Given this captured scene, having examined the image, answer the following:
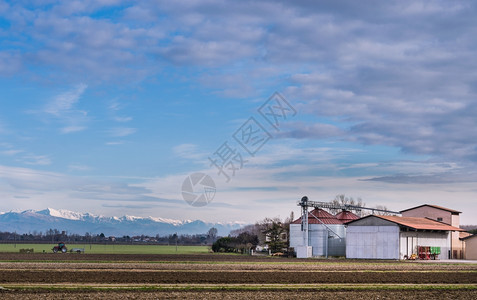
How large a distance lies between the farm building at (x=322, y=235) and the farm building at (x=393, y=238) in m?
9.62

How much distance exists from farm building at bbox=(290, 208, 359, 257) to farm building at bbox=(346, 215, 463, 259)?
9.62 metres

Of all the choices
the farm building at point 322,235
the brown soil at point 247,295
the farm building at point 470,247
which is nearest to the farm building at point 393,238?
the farm building at point 470,247

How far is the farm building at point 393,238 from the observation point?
3113 inches

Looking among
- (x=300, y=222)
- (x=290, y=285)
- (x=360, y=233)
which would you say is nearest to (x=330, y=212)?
(x=300, y=222)

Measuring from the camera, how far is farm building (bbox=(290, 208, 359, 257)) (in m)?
94.3

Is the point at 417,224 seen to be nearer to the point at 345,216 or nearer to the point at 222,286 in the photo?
the point at 345,216

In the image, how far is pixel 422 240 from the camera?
82.9 metres

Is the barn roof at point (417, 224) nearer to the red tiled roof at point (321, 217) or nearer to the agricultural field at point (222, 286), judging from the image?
the red tiled roof at point (321, 217)

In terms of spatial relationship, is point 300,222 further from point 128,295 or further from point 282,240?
point 128,295

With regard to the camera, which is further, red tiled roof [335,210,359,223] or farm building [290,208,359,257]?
red tiled roof [335,210,359,223]

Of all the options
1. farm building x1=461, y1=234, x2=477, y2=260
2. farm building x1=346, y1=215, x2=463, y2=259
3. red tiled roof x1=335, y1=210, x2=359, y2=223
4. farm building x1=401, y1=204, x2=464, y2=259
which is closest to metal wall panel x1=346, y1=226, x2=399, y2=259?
farm building x1=346, y1=215, x2=463, y2=259

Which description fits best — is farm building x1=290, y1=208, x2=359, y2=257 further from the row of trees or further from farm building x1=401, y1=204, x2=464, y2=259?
farm building x1=401, y1=204, x2=464, y2=259

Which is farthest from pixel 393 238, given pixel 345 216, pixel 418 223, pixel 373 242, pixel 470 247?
pixel 345 216

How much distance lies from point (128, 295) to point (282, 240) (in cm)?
7791
